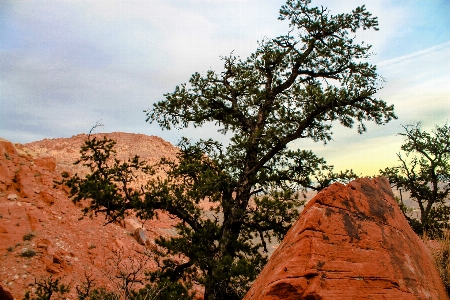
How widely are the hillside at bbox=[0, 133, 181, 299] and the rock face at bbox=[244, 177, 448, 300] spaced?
11.9 m

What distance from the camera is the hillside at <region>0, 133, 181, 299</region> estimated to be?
17109 mm

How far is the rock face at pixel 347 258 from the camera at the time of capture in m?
4.06

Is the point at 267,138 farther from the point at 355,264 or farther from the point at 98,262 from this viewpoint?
the point at 98,262

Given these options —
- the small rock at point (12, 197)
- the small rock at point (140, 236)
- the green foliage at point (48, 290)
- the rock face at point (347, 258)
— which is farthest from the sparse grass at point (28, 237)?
the rock face at point (347, 258)

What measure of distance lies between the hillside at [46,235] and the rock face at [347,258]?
11933 mm

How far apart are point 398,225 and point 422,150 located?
14608 millimetres

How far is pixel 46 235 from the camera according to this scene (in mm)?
19766

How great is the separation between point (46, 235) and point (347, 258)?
2045cm

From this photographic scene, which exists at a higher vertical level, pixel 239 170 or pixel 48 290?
pixel 239 170

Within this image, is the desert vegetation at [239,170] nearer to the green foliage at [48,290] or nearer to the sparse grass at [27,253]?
the green foliage at [48,290]

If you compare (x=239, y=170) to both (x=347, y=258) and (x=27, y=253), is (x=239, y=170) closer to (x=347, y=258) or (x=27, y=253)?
(x=347, y=258)

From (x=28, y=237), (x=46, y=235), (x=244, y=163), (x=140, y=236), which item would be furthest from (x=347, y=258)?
(x=140, y=236)

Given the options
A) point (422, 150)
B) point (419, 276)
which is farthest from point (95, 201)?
point (422, 150)

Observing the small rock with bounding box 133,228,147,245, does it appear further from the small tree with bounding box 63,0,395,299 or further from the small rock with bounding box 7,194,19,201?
the small tree with bounding box 63,0,395,299
